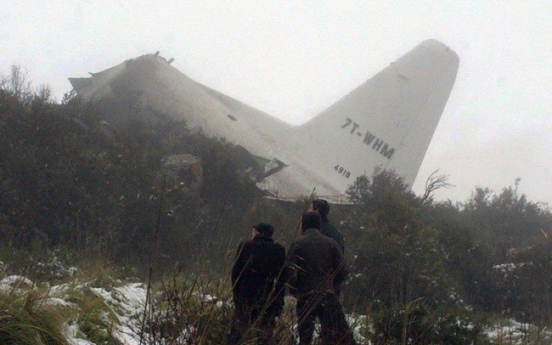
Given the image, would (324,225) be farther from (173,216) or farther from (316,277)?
(173,216)

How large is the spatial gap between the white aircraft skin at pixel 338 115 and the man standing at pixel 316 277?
16.1m

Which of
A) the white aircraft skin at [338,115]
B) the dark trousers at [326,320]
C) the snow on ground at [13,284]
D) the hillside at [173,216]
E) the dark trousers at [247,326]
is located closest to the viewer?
the dark trousers at [247,326]

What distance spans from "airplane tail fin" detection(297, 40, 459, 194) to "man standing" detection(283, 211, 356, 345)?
17304 mm

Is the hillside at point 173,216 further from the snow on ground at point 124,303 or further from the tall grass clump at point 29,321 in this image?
the tall grass clump at point 29,321

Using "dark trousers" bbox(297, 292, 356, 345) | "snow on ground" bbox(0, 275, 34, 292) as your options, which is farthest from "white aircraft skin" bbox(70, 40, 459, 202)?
"snow on ground" bbox(0, 275, 34, 292)

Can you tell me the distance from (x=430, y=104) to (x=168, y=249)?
1185cm

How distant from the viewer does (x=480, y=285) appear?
51.3ft

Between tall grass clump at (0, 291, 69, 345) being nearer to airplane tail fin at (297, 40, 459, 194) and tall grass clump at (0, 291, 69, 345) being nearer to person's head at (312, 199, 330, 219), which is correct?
person's head at (312, 199, 330, 219)

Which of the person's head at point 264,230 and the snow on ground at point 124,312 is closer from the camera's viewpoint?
the snow on ground at point 124,312

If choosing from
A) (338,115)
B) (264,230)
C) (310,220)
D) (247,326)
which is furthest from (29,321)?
(338,115)

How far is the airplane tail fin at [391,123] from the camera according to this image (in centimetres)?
2366

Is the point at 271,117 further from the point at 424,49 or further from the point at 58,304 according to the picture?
the point at 58,304

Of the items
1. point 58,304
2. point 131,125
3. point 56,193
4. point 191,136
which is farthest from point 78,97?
point 58,304

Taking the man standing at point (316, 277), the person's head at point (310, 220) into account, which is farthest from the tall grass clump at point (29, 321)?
the person's head at point (310, 220)
